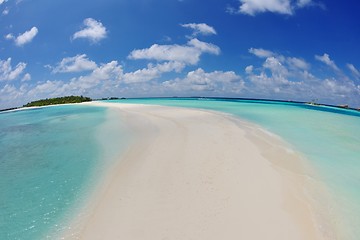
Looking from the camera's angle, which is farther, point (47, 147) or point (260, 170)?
point (47, 147)

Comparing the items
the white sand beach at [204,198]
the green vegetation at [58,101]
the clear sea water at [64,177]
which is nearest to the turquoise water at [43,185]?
the clear sea water at [64,177]

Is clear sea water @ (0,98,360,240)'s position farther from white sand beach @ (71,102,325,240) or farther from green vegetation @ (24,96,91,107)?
green vegetation @ (24,96,91,107)

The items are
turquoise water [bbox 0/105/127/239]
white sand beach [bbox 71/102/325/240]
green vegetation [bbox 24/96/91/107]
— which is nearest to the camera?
white sand beach [bbox 71/102/325/240]

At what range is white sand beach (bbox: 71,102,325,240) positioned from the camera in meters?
3.99

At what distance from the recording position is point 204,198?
5.05 metres

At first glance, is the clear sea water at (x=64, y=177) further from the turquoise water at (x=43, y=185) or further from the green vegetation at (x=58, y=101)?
the green vegetation at (x=58, y=101)

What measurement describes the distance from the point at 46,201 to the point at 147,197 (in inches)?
79.5

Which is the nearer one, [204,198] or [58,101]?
[204,198]

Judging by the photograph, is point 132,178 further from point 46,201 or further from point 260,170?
point 260,170

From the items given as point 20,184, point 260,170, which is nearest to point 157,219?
point 260,170

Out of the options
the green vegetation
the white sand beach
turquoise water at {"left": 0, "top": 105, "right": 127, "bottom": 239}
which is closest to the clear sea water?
turquoise water at {"left": 0, "top": 105, "right": 127, "bottom": 239}

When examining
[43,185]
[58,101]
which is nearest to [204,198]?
[43,185]

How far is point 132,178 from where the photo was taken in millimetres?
6188

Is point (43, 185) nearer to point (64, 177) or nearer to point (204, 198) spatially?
point (64, 177)
